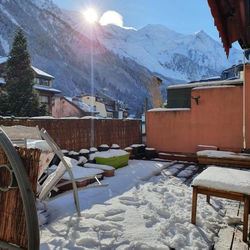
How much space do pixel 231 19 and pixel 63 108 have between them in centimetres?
2461

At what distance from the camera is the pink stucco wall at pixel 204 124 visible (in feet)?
24.7

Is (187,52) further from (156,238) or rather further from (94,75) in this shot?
(156,238)

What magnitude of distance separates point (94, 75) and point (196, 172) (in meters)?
62.5

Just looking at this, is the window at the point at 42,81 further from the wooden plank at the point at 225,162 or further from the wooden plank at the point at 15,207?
the wooden plank at the point at 15,207

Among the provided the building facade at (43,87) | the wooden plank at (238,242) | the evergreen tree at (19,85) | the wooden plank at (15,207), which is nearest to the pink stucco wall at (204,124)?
the wooden plank at (238,242)

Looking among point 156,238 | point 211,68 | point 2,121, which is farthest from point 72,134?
point 211,68

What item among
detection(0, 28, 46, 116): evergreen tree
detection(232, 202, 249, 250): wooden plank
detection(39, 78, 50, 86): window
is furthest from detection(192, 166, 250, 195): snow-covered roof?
detection(39, 78, 50, 86): window

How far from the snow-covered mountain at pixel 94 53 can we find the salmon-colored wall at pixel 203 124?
1179 centimetres

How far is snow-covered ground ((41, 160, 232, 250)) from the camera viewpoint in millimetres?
2281

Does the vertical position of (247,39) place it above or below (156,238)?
above

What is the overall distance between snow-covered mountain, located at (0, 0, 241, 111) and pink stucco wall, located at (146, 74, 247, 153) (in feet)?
38.8

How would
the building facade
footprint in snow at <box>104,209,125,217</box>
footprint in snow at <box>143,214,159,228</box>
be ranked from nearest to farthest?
footprint in snow at <box>143,214,159,228</box> < footprint in snow at <box>104,209,125,217</box> < the building facade

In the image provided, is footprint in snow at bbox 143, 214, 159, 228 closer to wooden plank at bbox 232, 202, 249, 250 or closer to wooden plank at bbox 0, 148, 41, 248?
wooden plank at bbox 232, 202, 249, 250

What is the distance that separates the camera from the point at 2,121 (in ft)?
16.8
